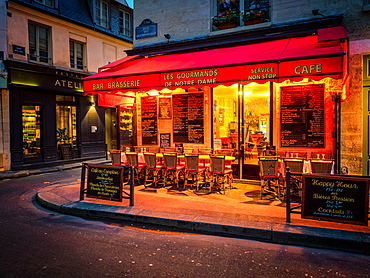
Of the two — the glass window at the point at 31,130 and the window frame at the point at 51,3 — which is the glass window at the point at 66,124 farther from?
the window frame at the point at 51,3

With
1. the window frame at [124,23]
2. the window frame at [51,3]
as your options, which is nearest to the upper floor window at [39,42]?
the window frame at [51,3]

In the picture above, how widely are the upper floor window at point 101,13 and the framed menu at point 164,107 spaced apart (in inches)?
394

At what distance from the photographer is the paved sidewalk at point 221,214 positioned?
15.7 feet

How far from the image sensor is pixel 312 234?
15.6 feet

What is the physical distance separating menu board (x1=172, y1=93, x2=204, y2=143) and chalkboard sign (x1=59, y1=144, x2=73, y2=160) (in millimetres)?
7770

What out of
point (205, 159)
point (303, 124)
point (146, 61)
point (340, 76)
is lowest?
point (205, 159)

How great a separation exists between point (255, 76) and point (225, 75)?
31.0 inches

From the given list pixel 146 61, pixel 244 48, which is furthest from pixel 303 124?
pixel 146 61

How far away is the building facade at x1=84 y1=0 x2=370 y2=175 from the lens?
7.13 metres

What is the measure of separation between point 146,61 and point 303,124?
582 centimetres

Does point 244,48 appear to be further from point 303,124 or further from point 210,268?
point 210,268

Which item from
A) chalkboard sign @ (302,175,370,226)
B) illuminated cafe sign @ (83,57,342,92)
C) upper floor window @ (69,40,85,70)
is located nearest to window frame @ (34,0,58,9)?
upper floor window @ (69,40,85,70)

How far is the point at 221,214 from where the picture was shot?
19.6ft

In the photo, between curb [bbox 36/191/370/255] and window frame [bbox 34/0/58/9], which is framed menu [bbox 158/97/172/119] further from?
window frame [bbox 34/0/58/9]
